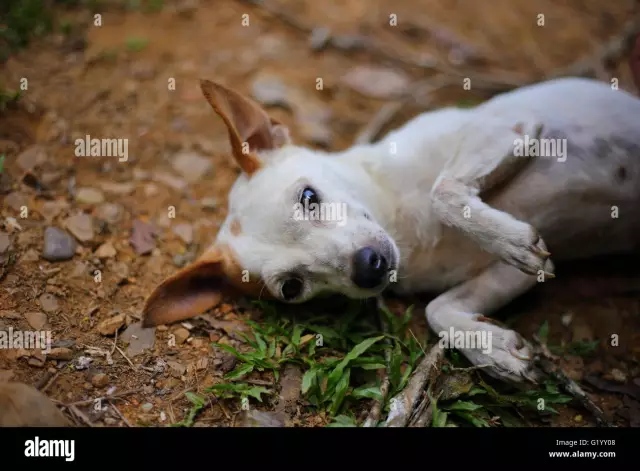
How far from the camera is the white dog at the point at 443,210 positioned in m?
2.56

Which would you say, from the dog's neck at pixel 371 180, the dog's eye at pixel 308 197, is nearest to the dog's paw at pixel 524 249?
the dog's neck at pixel 371 180

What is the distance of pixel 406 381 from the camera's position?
2531 mm

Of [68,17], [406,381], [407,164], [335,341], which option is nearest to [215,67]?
[68,17]

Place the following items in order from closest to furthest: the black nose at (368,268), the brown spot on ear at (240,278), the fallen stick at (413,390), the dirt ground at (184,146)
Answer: the fallen stick at (413,390) → the black nose at (368,268) → the dirt ground at (184,146) → the brown spot on ear at (240,278)

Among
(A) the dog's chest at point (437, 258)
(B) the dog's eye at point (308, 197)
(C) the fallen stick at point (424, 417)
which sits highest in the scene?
(B) the dog's eye at point (308, 197)

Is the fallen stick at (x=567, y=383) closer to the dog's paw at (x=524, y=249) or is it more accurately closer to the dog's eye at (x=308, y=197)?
the dog's paw at (x=524, y=249)

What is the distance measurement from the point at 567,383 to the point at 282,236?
1.39 metres

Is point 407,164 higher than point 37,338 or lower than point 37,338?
higher

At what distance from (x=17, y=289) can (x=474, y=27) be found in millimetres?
3782

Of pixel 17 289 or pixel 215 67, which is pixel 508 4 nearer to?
pixel 215 67

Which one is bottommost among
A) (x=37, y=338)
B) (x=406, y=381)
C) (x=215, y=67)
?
(x=406, y=381)

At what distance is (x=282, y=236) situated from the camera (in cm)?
265

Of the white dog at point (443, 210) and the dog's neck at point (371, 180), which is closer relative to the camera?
the white dog at point (443, 210)
